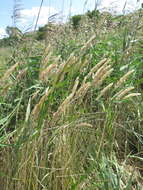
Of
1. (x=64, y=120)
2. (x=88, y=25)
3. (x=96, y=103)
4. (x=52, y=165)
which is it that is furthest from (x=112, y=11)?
(x=52, y=165)

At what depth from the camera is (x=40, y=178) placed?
1.51m

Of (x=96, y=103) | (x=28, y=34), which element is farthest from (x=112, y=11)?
(x=96, y=103)

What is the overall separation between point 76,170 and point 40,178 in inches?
6.3

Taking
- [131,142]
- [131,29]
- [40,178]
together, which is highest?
[131,29]

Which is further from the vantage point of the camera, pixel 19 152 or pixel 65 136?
pixel 65 136

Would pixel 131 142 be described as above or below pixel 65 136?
below

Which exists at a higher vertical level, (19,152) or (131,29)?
(131,29)

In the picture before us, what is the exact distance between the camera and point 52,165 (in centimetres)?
147

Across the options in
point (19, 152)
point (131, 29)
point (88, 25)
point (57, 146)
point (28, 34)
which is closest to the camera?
point (19, 152)

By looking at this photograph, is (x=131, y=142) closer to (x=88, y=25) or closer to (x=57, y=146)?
(x=57, y=146)

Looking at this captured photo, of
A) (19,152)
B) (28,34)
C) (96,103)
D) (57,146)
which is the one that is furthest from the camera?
(28,34)

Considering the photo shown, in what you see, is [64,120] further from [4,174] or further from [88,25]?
[88,25]

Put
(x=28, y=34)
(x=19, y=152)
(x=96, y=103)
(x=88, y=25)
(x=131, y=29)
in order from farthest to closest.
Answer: (x=88, y=25) → (x=131, y=29) → (x=28, y=34) → (x=96, y=103) → (x=19, y=152)

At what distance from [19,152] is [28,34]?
0.97m
